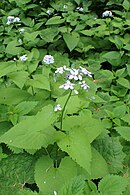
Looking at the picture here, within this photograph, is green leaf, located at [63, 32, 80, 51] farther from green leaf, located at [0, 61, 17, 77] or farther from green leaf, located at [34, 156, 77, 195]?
green leaf, located at [34, 156, 77, 195]

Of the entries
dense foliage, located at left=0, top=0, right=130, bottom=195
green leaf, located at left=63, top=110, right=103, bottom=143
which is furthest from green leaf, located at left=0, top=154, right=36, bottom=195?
green leaf, located at left=63, top=110, right=103, bottom=143

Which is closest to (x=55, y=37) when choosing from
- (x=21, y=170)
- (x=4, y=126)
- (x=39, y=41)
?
(x=39, y=41)

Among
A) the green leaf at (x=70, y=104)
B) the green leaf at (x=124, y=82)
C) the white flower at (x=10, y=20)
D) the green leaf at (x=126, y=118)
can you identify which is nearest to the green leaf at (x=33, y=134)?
the green leaf at (x=70, y=104)

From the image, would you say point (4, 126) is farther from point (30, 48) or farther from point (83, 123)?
point (30, 48)

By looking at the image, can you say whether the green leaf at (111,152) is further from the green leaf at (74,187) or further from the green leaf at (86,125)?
the green leaf at (74,187)

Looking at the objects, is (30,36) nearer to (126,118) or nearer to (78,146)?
(126,118)
